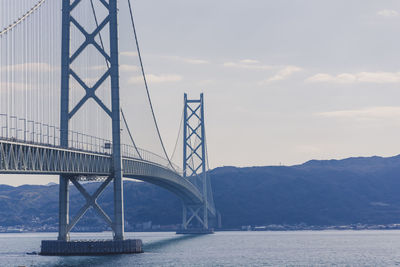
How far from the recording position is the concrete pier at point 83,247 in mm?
65812

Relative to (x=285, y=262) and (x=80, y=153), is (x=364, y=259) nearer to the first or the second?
(x=285, y=262)

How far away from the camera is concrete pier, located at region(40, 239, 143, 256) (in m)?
65.8

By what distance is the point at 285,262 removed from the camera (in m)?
69.2

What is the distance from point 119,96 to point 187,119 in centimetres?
9077

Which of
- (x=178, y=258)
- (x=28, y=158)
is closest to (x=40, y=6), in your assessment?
(x=28, y=158)

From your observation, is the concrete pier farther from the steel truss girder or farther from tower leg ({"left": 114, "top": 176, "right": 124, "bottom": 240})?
the steel truss girder

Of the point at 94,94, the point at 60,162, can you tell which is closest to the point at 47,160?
the point at 60,162

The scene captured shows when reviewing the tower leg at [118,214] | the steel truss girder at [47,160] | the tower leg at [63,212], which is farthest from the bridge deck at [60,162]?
the tower leg at [63,212]

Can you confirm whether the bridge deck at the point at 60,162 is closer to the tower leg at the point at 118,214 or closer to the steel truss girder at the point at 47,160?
the steel truss girder at the point at 47,160

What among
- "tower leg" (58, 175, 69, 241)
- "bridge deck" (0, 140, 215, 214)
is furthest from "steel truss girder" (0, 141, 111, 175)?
"tower leg" (58, 175, 69, 241)

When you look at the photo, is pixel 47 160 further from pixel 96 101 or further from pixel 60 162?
pixel 96 101

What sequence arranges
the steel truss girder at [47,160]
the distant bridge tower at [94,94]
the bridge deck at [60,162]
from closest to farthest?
the steel truss girder at [47,160]
the bridge deck at [60,162]
the distant bridge tower at [94,94]

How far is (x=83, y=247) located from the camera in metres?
66.2

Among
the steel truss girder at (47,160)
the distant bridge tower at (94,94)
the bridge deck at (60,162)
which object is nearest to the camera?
the steel truss girder at (47,160)
